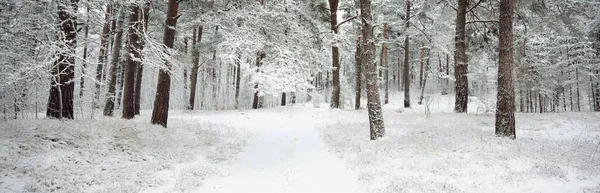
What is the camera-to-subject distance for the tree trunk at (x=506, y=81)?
8.95 m

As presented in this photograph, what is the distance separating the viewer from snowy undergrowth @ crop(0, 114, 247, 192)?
17.0ft

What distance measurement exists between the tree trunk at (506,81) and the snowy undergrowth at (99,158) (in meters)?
8.06

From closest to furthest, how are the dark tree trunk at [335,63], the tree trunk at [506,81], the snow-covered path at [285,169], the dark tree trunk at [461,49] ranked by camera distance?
1. the snow-covered path at [285,169]
2. the tree trunk at [506,81]
3. the dark tree trunk at [461,49]
4. the dark tree trunk at [335,63]

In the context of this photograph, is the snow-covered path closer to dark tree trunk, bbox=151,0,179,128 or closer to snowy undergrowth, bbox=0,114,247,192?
snowy undergrowth, bbox=0,114,247,192

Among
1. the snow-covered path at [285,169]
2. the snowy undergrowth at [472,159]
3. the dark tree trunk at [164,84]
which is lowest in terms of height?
the snow-covered path at [285,169]

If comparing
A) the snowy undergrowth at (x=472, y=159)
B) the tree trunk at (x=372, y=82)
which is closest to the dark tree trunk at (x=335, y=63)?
the snowy undergrowth at (x=472, y=159)

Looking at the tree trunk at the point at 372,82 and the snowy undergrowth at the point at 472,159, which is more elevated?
the tree trunk at the point at 372,82

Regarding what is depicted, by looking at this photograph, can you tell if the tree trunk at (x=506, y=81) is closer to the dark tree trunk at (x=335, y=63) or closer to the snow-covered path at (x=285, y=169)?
the snow-covered path at (x=285, y=169)

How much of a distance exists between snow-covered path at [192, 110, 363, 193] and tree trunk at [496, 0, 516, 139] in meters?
5.28

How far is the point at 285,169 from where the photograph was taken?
23.9ft

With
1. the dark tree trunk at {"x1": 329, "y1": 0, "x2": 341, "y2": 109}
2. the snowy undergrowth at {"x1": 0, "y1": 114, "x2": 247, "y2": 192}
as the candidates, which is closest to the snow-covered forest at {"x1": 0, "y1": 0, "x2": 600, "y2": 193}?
the snowy undergrowth at {"x1": 0, "y1": 114, "x2": 247, "y2": 192}

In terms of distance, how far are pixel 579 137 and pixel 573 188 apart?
234 inches

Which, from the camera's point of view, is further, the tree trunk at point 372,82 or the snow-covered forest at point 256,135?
the tree trunk at point 372,82

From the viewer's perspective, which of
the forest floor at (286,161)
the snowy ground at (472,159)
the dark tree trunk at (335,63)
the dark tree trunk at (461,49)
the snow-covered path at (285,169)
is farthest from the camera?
the dark tree trunk at (335,63)
